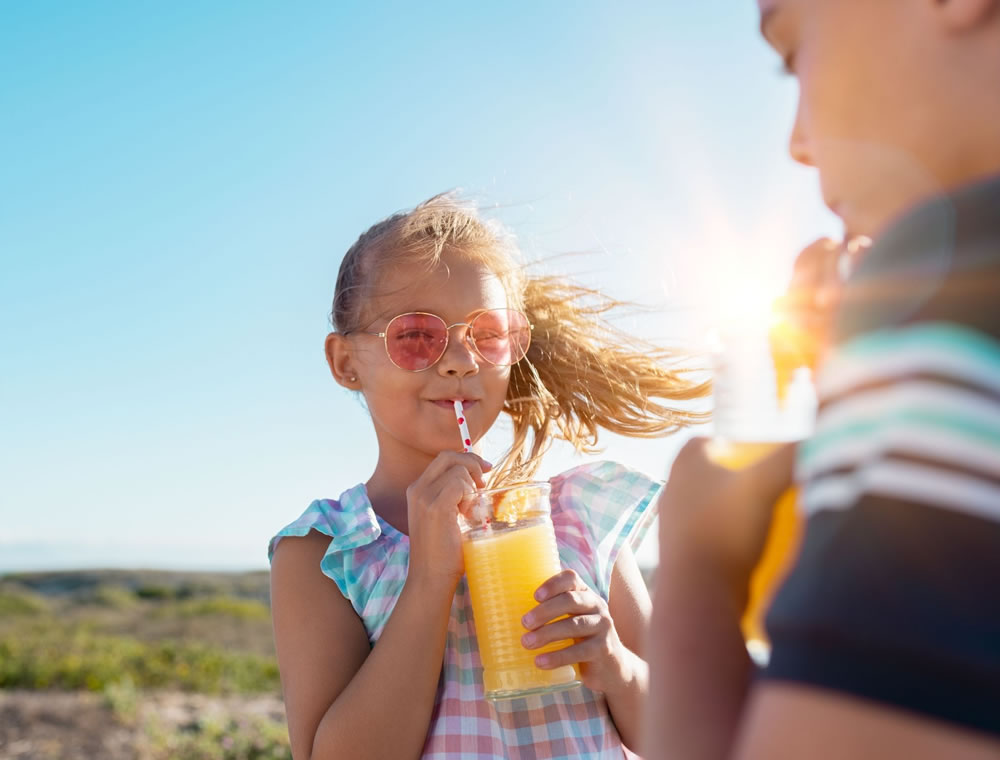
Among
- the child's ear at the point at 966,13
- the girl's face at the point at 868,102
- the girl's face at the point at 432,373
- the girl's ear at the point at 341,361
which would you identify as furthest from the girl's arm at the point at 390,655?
the child's ear at the point at 966,13

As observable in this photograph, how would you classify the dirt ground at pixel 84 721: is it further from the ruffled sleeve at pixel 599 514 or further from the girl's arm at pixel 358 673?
the ruffled sleeve at pixel 599 514

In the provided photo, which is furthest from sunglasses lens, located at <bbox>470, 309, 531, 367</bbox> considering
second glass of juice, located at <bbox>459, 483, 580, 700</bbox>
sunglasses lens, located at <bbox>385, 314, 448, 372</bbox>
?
second glass of juice, located at <bbox>459, 483, 580, 700</bbox>

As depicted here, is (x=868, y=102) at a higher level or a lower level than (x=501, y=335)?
lower

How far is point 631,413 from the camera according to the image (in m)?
3.60

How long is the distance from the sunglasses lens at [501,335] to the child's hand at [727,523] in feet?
7.16

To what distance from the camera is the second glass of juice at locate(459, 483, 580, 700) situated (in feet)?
7.73

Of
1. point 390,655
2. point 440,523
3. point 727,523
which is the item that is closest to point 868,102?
point 727,523

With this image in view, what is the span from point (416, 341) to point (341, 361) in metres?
0.47

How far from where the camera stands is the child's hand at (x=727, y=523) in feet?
2.86

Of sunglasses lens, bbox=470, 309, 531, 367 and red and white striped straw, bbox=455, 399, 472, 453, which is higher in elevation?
sunglasses lens, bbox=470, 309, 531, 367

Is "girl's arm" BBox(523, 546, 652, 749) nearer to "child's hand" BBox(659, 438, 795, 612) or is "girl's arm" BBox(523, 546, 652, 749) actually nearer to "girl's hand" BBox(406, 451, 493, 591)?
"girl's hand" BBox(406, 451, 493, 591)

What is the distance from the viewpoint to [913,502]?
58cm

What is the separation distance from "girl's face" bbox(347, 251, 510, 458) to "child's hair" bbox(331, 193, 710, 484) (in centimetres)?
12

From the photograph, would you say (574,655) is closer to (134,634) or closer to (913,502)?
(913,502)
